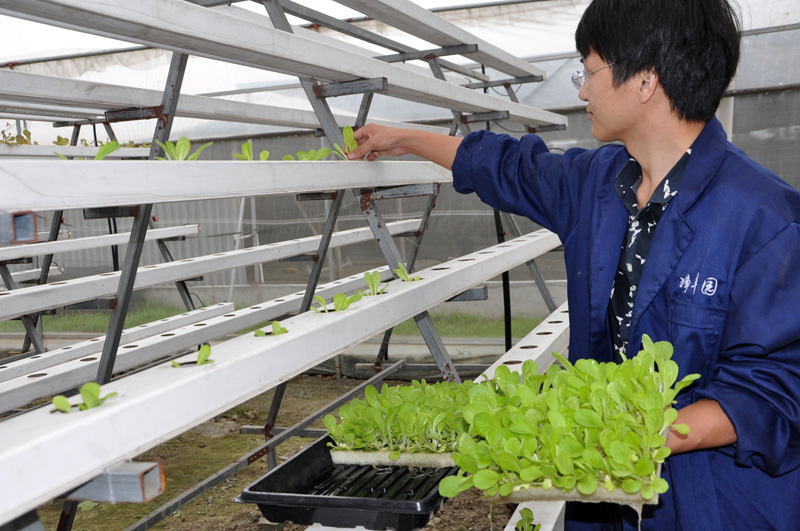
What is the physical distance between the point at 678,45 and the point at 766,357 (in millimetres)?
570

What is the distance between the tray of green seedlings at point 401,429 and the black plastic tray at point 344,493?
1.1 inches

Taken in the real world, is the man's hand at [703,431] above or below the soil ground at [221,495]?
above

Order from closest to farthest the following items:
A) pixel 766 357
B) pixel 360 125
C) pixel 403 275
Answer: pixel 766 357, pixel 403 275, pixel 360 125

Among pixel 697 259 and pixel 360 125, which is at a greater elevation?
pixel 360 125

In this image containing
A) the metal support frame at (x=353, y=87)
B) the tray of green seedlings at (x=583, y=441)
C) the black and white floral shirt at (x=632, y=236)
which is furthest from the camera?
the metal support frame at (x=353, y=87)

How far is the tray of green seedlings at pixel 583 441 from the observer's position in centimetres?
98

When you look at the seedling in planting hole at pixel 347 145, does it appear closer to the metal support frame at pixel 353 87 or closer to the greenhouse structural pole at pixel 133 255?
the metal support frame at pixel 353 87

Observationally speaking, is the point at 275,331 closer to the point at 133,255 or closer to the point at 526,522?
the point at 526,522

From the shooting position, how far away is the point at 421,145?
1864mm

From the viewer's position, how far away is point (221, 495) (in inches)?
143

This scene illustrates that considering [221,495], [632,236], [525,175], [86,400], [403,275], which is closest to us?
[86,400]

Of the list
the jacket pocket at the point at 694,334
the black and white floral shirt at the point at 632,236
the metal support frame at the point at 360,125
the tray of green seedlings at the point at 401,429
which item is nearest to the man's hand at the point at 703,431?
the jacket pocket at the point at 694,334

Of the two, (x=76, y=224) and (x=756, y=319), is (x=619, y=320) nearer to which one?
(x=756, y=319)

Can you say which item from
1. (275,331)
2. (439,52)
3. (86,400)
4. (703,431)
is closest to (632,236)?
(703,431)
